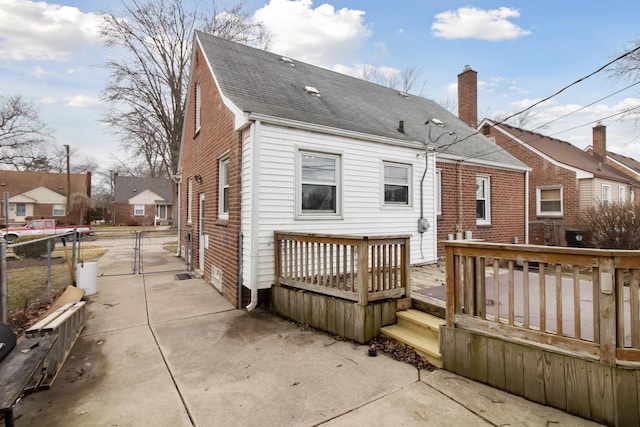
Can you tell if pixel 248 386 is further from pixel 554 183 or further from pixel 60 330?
pixel 554 183

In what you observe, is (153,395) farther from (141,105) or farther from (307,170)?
(141,105)

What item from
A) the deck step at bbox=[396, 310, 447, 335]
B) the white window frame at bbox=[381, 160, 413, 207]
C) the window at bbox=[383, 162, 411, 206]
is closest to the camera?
the deck step at bbox=[396, 310, 447, 335]

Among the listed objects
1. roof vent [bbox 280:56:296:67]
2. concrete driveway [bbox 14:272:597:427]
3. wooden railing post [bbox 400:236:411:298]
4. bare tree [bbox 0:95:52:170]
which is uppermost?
bare tree [bbox 0:95:52:170]

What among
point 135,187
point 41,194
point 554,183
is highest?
point 135,187

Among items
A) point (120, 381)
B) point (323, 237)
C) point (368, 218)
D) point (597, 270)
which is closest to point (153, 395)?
point (120, 381)

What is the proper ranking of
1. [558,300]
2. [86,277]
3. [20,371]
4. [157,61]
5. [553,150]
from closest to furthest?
[20,371], [558,300], [86,277], [553,150], [157,61]

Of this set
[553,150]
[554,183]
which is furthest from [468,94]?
[553,150]

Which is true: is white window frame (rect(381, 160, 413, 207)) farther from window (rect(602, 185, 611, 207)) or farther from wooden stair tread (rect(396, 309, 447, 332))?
window (rect(602, 185, 611, 207))

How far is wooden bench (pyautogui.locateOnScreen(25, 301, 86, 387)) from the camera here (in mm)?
3119

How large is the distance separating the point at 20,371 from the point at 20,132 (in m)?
38.6

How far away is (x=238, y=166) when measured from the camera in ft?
18.4

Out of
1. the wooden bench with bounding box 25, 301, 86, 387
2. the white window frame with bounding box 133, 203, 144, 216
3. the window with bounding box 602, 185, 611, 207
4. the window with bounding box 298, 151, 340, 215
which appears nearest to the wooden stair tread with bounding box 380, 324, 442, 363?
the window with bounding box 298, 151, 340, 215

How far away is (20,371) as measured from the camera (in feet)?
7.48

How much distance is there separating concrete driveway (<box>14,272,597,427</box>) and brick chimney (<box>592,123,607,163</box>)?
25.1 m
